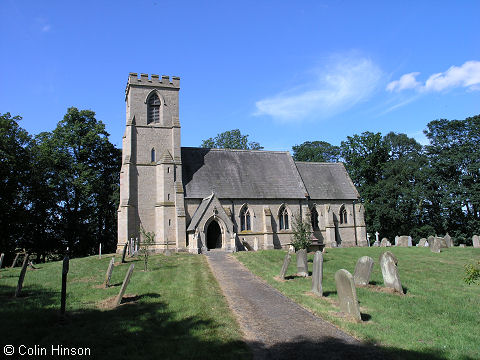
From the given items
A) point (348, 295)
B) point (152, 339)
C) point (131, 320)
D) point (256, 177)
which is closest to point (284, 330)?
point (348, 295)

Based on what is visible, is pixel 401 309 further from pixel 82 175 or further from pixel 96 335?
pixel 82 175

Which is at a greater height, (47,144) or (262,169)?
(47,144)

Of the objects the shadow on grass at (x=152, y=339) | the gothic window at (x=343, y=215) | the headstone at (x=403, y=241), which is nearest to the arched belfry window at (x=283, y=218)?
the gothic window at (x=343, y=215)

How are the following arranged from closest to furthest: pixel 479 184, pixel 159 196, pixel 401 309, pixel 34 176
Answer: pixel 401 309, pixel 159 196, pixel 34 176, pixel 479 184

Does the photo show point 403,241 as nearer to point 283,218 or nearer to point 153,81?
point 283,218

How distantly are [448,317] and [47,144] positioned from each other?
3808 centimetres

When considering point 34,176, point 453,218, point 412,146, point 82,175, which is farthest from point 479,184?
point 34,176

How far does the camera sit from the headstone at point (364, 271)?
565 inches

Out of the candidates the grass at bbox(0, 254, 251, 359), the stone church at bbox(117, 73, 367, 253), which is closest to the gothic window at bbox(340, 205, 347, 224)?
the stone church at bbox(117, 73, 367, 253)

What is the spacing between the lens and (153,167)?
32.2 metres

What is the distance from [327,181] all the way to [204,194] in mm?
14834

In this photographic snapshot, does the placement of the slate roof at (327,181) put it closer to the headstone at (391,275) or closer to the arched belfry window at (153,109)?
the arched belfry window at (153,109)

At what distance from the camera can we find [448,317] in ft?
34.3

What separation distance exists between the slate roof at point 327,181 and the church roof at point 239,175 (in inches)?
84.8
